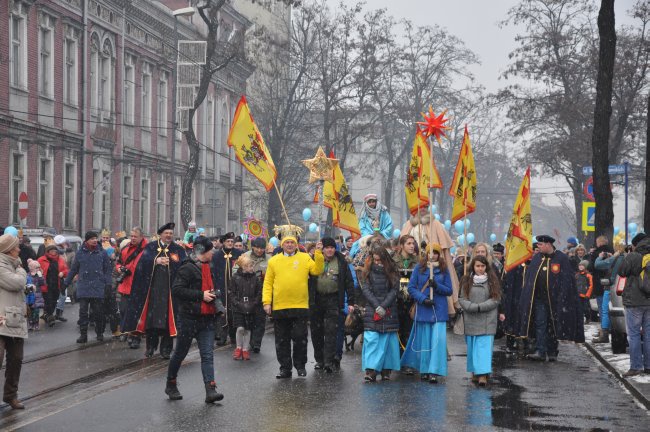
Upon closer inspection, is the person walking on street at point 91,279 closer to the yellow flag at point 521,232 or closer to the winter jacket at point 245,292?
the winter jacket at point 245,292

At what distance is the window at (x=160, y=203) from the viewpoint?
50.8 metres

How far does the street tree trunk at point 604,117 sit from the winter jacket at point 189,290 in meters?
13.3

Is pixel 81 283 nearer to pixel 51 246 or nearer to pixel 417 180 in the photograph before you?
pixel 51 246

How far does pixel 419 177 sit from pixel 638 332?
3434mm

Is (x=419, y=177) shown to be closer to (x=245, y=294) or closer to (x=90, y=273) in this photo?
(x=245, y=294)

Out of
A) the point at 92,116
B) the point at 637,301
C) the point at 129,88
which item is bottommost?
the point at 637,301

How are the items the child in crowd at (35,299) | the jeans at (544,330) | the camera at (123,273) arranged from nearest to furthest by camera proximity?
the jeans at (544,330), the camera at (123,273), the child in crowd at (35,299)

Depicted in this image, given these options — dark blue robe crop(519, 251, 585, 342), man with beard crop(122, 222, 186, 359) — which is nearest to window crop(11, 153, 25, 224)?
man with beard crop(122, 222, 186, 359)

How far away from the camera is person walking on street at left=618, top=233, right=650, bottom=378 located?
14781mm

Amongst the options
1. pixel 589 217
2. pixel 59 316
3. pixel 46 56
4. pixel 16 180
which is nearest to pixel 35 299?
pixel 59 316

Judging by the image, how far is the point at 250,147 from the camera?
738 inches

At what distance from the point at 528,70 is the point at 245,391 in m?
34.1

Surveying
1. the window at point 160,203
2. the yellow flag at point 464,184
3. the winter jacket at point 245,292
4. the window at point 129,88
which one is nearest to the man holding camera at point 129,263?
the winter jacket at point 245,292

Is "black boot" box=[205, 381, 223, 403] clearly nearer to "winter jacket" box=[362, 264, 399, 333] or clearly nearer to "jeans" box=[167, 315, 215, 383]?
"jeans" box=[167, 315, 215, 383]
